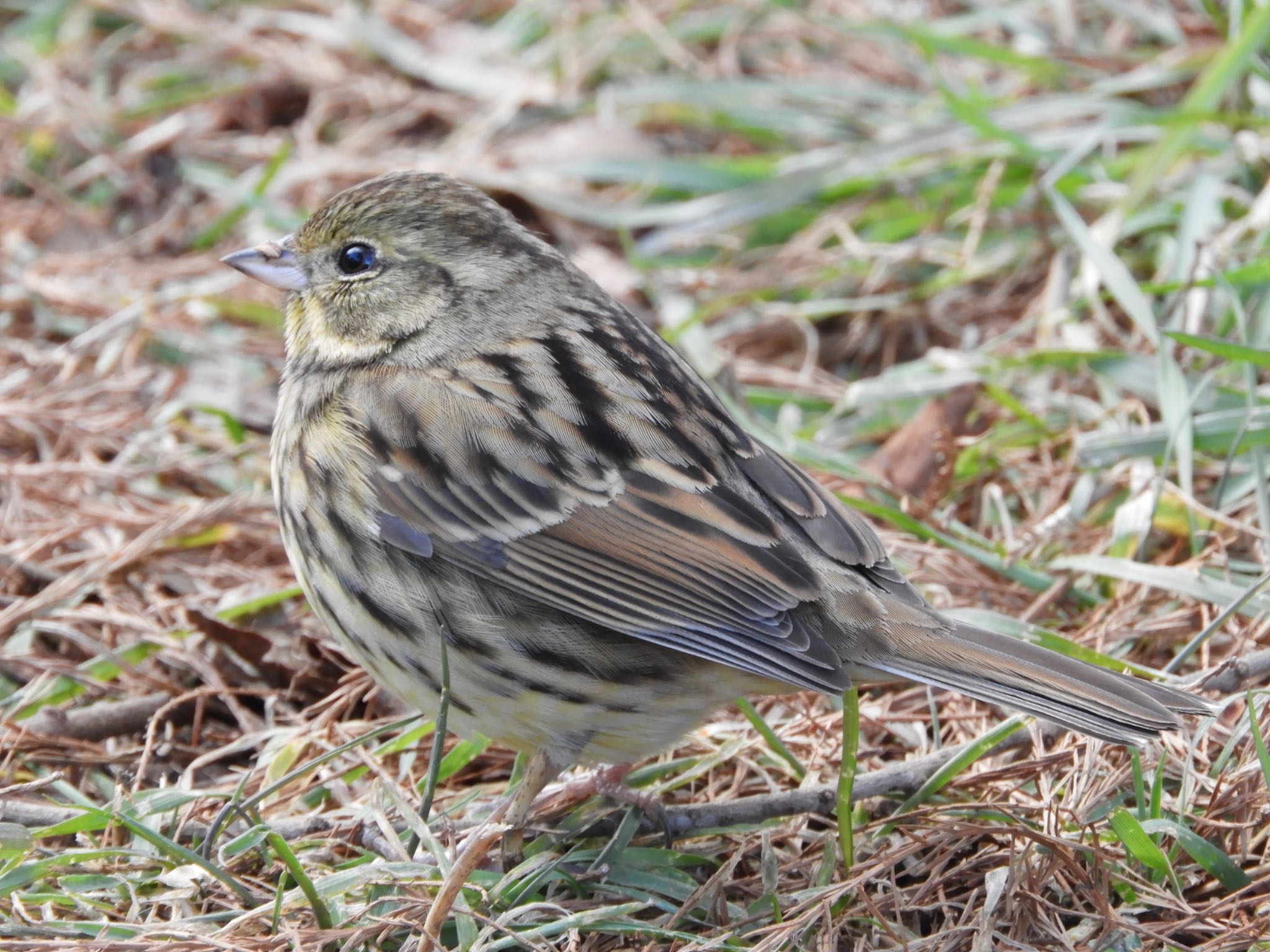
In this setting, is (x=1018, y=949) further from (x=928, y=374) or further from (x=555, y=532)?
(x=928, y=374)

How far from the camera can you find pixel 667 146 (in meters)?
6.28

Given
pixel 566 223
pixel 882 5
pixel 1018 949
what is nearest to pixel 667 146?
pixel 566 223

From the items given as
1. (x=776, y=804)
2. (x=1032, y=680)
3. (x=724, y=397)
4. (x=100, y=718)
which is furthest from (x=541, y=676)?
(x=724, y=397)

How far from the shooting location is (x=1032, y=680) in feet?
9.91

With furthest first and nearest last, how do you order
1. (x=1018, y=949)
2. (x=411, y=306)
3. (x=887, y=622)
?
(x=411, y=306), (x=887, y=622), (x=1018, y=949)

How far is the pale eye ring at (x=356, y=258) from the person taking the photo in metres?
3.77

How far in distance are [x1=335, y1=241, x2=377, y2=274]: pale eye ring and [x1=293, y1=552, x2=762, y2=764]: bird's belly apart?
89 centimetres

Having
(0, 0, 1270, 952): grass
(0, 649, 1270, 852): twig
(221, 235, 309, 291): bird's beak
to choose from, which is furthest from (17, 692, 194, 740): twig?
(221, 235, 309, 291): bird's beak

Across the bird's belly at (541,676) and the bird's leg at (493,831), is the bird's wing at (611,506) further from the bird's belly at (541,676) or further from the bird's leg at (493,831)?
the bird's leg at (493,831)

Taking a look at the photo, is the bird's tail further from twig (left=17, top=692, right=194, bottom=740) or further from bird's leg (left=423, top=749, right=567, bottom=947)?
twig (left=17, top=692, right=194, bottom=740)

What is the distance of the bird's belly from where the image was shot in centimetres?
321

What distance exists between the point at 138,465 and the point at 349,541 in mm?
1666

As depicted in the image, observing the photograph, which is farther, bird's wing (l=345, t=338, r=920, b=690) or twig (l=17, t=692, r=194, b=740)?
twig (l=17, t=692, r=194, b=740)

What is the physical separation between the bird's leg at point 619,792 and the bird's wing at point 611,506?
492 mm
